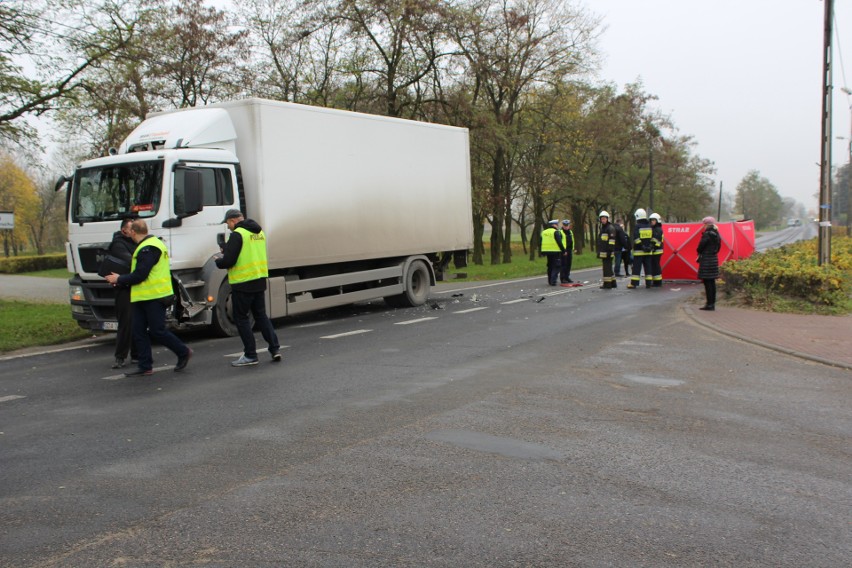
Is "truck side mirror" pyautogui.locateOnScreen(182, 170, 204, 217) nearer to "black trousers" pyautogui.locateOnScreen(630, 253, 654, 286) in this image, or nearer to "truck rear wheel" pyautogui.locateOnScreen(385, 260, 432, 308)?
"truck rear wheel" pyautogui.locateOnScreen(385, 260, 432, 308)

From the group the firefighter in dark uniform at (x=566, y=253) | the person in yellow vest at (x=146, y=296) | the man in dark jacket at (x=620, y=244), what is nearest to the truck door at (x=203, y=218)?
the person in yellow vest at (x=146, y=296)

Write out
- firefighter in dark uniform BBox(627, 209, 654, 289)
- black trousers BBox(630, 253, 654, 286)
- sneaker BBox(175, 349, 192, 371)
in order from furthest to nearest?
black trousers BBox(630, 253, 654, 286), firefighter in dark uniform BBox(627, 209, 654, 289), sneaker BBox(175, 349, 192, 371)

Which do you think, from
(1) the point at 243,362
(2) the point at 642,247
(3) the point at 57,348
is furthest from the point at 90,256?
(2) the point at 642,247

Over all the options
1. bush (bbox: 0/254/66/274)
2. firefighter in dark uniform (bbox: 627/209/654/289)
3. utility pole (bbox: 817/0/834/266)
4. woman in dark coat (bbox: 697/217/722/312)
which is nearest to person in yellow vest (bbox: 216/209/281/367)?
woman in dark coat (bbox: 697/217/722/312)

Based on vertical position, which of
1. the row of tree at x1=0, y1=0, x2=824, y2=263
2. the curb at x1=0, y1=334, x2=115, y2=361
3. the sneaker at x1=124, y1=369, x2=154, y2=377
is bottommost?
the curb at x1=0, y1=334, x2=115, y2=361

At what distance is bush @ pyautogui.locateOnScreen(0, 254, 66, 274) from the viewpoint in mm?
38188

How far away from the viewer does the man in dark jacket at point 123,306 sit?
28.7 feet

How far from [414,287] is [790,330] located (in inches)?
290

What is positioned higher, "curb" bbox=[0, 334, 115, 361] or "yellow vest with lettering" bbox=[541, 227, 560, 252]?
"yellow vest with lettering" bbox=[541, 227, 560, 252]

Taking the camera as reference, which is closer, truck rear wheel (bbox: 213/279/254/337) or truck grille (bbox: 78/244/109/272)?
truck grille (bbox: 78/244/109/272)

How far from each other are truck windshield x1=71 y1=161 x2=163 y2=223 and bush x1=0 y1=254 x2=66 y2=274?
105 ft

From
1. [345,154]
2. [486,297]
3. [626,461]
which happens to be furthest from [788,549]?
[486,297]

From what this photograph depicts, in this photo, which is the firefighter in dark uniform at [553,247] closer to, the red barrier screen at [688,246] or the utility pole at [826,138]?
the red barrier screen at [688,246]

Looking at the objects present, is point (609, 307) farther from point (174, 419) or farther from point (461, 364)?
point (174, 419)
